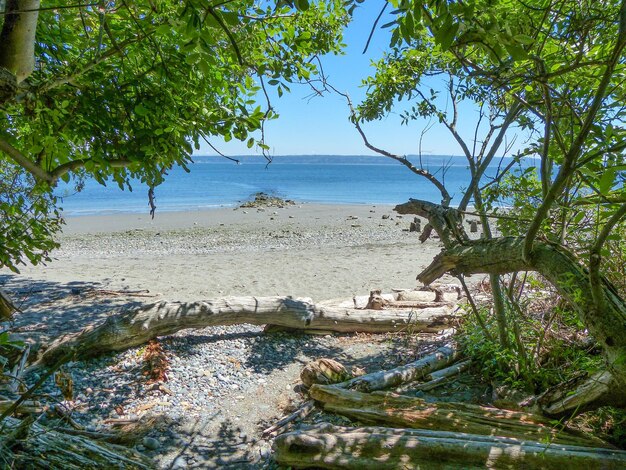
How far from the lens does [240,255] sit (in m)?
13.1

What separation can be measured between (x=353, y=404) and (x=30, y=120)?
12.9ft

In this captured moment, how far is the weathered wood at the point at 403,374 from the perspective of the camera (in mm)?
4191

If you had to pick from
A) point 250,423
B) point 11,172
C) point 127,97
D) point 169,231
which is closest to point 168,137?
point 127,97

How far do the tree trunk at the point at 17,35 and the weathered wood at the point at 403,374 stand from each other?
11.7ft

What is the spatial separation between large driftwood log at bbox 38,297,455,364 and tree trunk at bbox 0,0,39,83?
329cm

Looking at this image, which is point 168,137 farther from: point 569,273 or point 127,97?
point 569,273

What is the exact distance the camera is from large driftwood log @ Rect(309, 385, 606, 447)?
9.75ft

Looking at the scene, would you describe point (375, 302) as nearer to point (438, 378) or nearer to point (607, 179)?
point (438, 378)

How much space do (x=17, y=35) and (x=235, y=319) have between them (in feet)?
13.6

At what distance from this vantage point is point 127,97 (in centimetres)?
387

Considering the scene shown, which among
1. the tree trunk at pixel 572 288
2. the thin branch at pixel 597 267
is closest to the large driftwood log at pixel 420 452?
the tree trunk at pixel 572 288

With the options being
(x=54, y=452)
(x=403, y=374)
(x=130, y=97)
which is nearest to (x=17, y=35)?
(x=130, y=97)

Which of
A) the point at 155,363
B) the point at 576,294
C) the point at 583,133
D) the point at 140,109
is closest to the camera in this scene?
the point at 583,133

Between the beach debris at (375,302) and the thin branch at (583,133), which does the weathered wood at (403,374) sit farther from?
the thin branch at (583,133)
